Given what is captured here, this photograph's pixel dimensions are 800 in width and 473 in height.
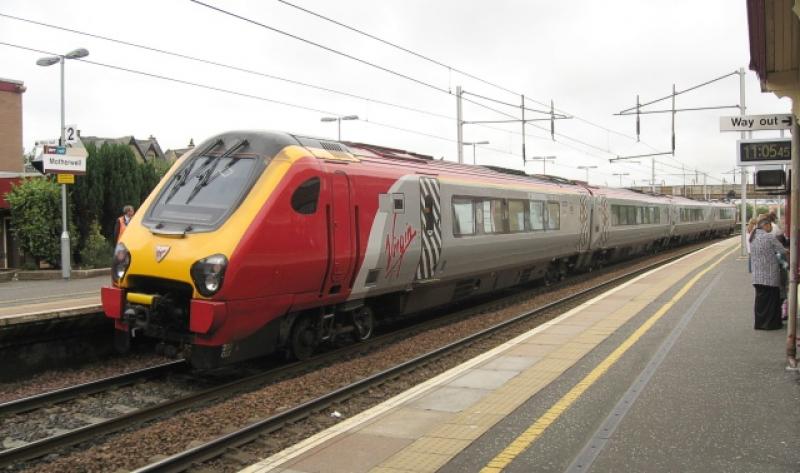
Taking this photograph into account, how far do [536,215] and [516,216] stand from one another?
1.33 m

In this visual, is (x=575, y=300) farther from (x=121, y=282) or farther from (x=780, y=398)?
(x=121, y=282)

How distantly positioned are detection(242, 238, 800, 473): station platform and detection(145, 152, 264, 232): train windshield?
293 centimetres

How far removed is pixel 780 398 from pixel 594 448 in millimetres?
2210

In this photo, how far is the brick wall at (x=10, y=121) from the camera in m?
32.9

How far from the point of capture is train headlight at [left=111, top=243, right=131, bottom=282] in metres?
7.43

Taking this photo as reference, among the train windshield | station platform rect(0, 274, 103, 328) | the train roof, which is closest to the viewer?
the train windshield

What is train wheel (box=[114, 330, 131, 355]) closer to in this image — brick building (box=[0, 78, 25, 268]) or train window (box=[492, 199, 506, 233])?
train window (box=[492, 199, 506, 233])

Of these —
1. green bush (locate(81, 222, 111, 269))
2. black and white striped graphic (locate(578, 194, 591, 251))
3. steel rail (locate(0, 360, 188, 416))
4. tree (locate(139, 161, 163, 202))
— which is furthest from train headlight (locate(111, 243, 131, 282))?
tree (locate(139, 161, 163, 202))

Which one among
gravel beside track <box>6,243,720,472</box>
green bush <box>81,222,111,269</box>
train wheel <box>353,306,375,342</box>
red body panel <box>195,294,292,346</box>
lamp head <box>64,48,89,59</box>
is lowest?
gravel beside track <box>6,243,720,472</box>

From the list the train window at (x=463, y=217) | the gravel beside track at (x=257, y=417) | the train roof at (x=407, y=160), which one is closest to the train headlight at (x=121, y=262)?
the gravel beside track at (x=257, y=417)

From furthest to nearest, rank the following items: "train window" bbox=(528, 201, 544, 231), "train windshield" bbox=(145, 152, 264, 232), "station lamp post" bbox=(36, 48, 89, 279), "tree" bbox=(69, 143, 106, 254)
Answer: "tree" bbox=(69, 143, 106, 254) < "station lamp post" bbox=(36, 48, 89, 279) < "train window" bbox=(528, 201, 544, 231) < "train windshield" bbox=(145, 152, 264, 232)

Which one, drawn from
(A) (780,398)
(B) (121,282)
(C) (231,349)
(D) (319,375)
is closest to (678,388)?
(A) (780,398)

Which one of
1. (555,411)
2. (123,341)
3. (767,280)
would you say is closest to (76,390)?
(123,341)

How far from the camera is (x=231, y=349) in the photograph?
22.8 ft
